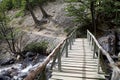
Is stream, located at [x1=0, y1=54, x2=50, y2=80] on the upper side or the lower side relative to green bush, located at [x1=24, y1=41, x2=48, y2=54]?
lower

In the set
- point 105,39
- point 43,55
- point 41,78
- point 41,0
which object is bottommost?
point 43,55

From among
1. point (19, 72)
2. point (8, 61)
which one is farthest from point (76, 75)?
point (8, 61)

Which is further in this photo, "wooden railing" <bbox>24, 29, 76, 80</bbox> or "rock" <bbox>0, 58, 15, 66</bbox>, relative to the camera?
"rock" <bbox>0, 58, 15, 66</bbox>

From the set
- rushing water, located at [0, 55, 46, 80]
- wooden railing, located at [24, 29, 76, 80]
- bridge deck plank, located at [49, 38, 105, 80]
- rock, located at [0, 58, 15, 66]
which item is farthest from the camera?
rock, located at [0, 58, 15, 66]

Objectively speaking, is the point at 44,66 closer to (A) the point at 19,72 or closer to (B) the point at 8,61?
(A) the point at 19,72

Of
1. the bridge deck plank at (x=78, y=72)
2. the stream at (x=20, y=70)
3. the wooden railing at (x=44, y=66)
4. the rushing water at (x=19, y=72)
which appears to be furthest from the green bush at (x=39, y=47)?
the wooden railing at (x=44, y=66)

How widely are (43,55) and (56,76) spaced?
14.3 meters

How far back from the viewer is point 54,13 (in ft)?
98.9

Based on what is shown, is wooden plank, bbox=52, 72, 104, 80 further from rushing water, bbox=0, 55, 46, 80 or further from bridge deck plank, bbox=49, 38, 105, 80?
rushing water, bbox=0, 55, 46, 80

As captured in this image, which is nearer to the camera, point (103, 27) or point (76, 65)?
point (76, 65)

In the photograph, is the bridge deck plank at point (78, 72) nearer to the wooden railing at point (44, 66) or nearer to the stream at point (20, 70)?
the wooden railing at point (44, 66)

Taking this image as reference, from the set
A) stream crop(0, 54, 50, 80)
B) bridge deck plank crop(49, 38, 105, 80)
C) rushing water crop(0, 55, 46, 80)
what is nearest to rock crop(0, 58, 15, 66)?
stream crop(0, 54, 50, 80)

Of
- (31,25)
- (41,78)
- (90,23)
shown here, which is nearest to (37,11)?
(31,25)

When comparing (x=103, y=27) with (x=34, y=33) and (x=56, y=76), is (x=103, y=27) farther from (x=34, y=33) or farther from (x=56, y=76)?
(x=56, y=76)
